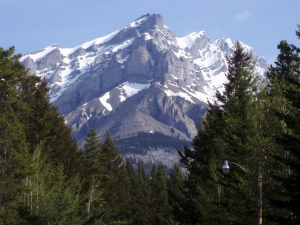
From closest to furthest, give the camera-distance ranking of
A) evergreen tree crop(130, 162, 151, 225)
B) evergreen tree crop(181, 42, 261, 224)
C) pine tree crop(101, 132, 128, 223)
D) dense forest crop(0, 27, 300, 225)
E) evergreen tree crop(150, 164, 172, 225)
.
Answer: dense forest crop(0, 27, 300, 225), evergreen tree crop(181, 42, 261, 224), pine tree crop(101, 132, 128, 223), evergreen tree crop(130, 162, 151, 225), evergreen tree crop(150, 164, 172, 225)

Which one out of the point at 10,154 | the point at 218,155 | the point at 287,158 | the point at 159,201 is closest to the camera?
the point at 287,158

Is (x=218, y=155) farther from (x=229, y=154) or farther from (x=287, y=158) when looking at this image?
(x=287, y=158)

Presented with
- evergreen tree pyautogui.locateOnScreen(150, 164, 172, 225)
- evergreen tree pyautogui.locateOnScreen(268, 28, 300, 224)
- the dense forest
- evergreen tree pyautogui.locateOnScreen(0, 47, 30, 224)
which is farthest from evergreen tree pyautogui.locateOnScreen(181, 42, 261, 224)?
evergreen tree pyautogui.locateOnScreen(150, 164, 172, 225)

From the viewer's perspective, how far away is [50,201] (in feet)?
89.5

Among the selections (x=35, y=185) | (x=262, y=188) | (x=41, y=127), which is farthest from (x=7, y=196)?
(x=262, y=188)

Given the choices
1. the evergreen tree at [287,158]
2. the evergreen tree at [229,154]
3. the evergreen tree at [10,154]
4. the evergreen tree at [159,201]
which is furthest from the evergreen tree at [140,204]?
the evergreen tree at [287,158]

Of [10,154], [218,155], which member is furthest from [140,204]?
[10,154]

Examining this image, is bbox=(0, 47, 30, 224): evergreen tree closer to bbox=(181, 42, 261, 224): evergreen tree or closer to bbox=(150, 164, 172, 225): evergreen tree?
bbox=(181, 42, 261, 224): evergreen tree

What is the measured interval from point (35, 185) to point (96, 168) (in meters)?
26.1

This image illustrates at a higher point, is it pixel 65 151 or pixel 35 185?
pixel 65 151

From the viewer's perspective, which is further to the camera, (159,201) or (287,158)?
(159,201)

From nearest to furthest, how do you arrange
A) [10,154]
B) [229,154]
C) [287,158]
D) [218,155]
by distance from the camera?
1. [287,158]
2. [229,154]
3. [10,154]
4. [218,155]

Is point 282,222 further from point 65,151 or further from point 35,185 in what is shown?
point 65,151

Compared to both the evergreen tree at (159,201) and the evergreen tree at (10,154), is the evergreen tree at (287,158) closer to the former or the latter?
the evergreen tree at (10,154)
